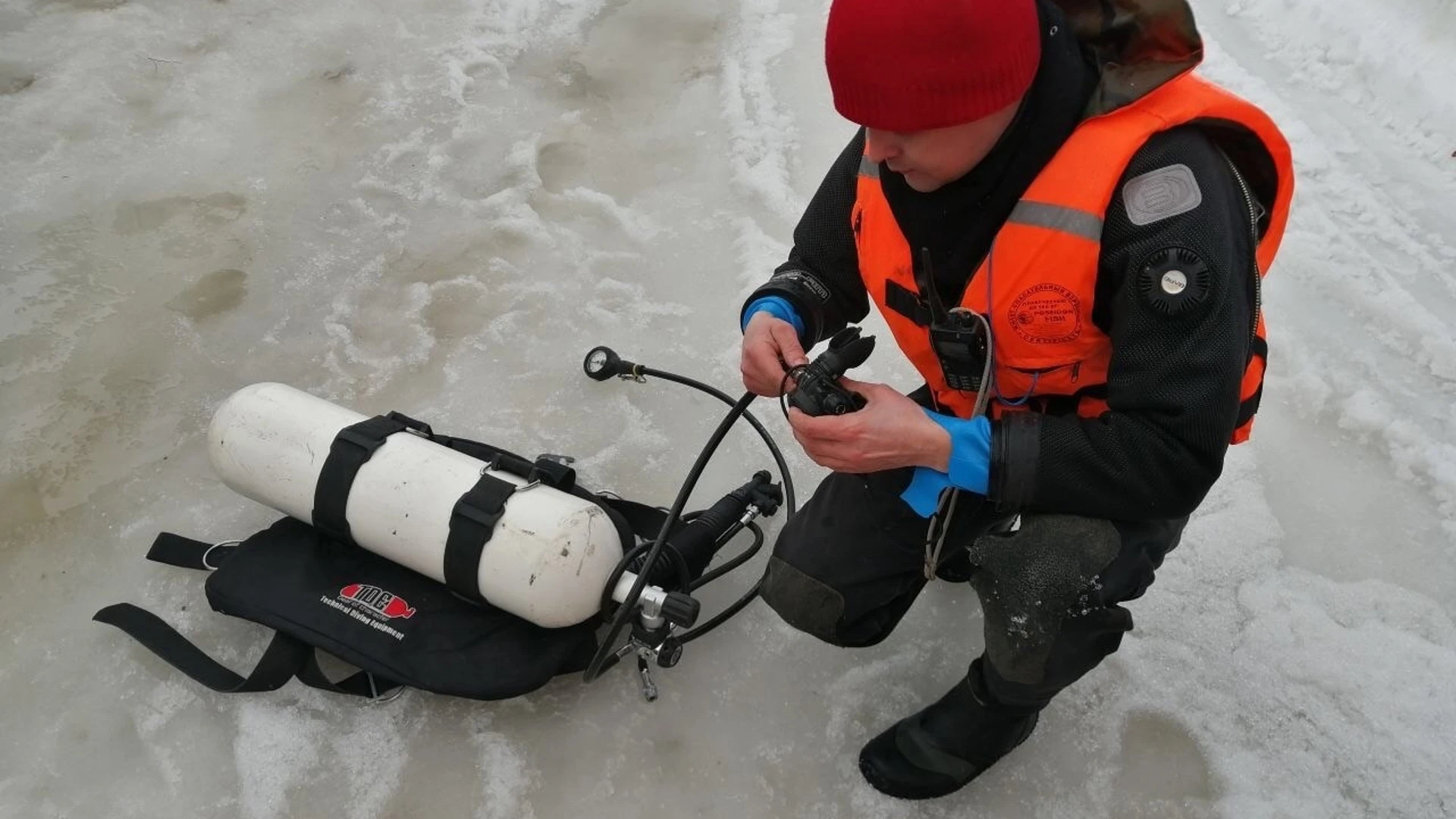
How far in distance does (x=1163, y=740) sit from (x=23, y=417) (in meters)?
3.14

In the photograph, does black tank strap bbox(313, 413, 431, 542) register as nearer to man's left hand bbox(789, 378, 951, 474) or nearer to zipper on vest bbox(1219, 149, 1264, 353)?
man's left hand bbox(789, 378, 951, 474)

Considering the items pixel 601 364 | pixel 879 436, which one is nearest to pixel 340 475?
pixel 601 364

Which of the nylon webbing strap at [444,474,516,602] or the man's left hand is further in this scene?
the nylon webbing strap at [444,474,516,602]

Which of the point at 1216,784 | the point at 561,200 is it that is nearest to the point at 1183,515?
the point at 1216,784

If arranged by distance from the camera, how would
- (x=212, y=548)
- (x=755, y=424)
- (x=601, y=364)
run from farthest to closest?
(x=601, y=364), (x=755, y=424), (x=212, y=548)

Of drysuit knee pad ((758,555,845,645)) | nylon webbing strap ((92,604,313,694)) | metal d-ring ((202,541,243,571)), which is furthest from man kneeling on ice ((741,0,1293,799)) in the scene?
metal d-ring ((202,541,243,571))

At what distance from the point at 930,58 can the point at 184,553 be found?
2.11 meters

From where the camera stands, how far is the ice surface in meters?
2.10

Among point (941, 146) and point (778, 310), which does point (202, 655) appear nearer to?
point (778, 310)

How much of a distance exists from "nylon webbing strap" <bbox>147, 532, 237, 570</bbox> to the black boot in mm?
1639

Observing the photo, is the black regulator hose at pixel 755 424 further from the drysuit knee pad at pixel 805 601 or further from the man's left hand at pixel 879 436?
the man's left hand at pixel 879 436

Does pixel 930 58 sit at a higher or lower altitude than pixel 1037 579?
higher

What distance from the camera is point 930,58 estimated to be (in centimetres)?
134

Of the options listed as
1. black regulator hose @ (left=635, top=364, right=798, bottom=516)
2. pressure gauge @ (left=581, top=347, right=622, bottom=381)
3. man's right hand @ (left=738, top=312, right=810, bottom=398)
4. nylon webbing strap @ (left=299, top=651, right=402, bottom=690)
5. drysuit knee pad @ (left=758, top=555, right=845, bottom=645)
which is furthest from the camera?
pressure gauge @ (left=581, top=347, right=622, bottom=381)
